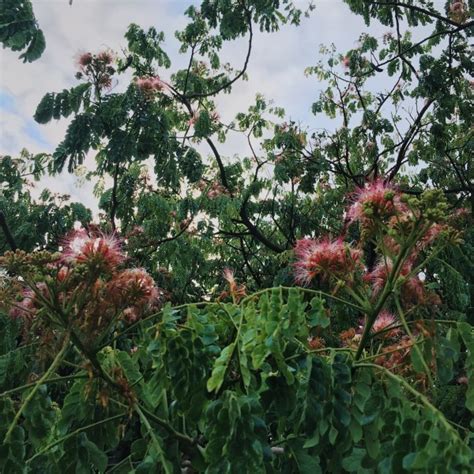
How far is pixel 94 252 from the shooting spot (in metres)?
1.71

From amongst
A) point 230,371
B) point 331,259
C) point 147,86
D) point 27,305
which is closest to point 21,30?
point 27,305

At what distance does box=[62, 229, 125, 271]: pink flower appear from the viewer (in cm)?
169

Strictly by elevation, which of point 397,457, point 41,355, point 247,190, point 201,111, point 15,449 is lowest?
point 397,457

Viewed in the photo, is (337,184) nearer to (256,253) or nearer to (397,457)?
(256,253)

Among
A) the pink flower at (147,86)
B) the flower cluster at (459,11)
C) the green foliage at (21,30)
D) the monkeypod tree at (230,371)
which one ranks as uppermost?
the flower cluster at (459,11)

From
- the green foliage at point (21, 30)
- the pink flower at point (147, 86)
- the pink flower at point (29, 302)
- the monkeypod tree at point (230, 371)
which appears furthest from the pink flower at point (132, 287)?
the pink flower at point (147, 86)

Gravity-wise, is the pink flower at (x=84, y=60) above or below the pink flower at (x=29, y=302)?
above

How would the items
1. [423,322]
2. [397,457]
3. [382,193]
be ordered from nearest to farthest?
[397,457] → [423,322] → [382,193]

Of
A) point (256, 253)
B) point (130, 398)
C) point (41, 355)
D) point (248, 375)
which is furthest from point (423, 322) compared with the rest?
point (256, 253)

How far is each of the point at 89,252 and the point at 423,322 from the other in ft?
3.19

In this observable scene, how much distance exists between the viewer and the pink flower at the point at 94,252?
1.69m

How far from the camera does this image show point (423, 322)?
172 cm

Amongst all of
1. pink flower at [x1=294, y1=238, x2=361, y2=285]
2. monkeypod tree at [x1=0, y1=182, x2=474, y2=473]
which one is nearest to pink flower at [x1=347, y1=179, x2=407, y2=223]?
monkeypod tree at [x1=0, y1=182, x2=474, y2=473]

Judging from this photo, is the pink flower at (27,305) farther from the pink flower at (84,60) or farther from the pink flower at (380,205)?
the pink flower at (84,60)
